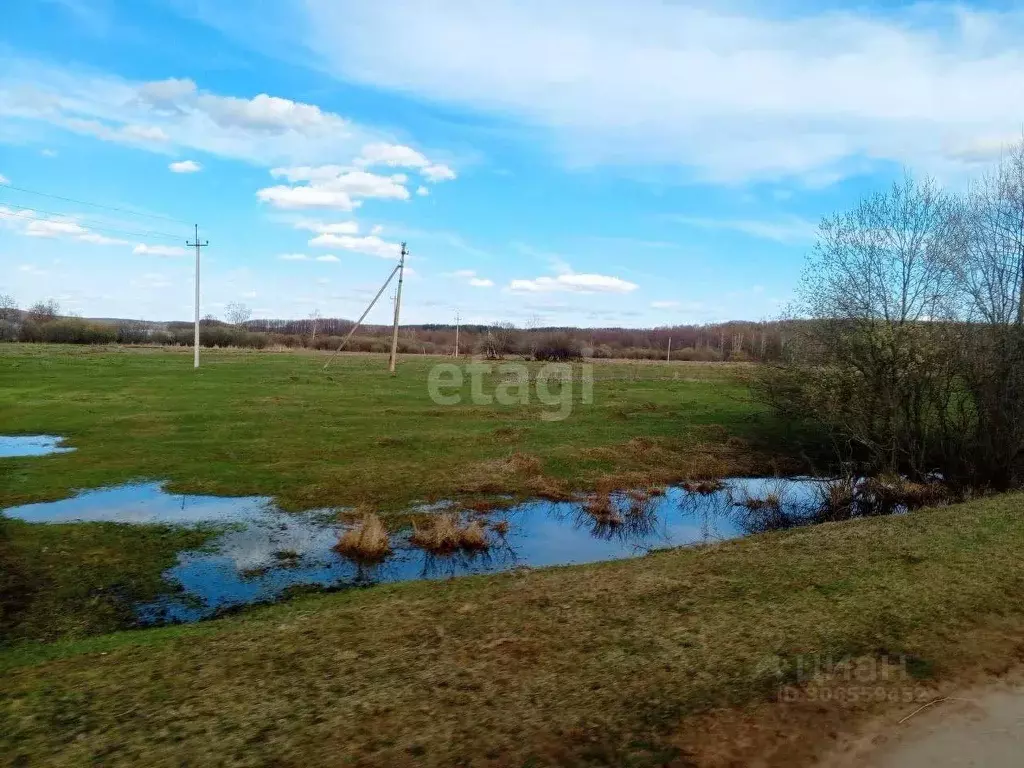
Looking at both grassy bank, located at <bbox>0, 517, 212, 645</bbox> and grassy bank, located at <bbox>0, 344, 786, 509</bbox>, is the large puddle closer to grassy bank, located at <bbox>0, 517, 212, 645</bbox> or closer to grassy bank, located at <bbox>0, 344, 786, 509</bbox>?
grassy bank, located at <bbox>0, 517, 212, 645</bbox>

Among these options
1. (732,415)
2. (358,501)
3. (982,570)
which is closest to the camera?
(982,570)

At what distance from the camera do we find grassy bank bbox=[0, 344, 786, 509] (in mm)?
14531

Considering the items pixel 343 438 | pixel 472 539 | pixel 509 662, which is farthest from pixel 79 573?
pixel 343 438

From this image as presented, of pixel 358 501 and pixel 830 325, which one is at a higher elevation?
pixel 830 325

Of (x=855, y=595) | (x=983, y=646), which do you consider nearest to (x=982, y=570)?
(x=855, y=595)

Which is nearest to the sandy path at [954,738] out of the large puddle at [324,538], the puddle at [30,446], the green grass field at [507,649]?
the green grass field at [507,649]

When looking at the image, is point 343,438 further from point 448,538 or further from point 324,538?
point 448,538

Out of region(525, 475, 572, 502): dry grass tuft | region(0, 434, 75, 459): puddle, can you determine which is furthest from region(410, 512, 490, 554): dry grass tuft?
region(0, 434, 75, 459): puddle

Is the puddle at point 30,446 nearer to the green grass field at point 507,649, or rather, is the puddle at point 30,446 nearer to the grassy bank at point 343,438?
the grassy bank at point 343,438

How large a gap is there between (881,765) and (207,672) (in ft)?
15.5

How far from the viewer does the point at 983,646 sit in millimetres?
5383

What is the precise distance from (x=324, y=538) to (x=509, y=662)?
20.5 ft

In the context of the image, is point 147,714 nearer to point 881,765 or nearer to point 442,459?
point 881,765

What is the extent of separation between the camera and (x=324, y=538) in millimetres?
10883
